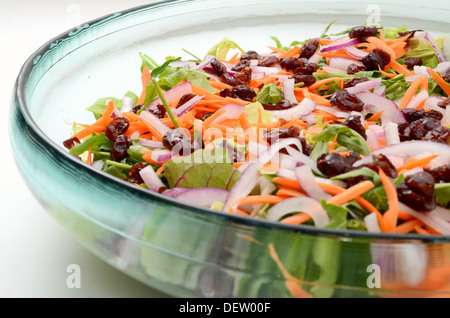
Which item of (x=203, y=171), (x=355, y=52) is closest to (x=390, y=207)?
(x=203, y=171)

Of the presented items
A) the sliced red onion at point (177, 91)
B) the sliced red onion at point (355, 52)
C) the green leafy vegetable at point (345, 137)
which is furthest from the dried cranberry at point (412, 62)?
the sliced red onion at point (177, 91)

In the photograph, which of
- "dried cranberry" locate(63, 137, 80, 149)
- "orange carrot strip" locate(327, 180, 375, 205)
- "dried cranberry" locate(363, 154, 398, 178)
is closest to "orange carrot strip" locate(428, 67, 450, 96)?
"dried cranberry" locate(363, 154, 398, 178)

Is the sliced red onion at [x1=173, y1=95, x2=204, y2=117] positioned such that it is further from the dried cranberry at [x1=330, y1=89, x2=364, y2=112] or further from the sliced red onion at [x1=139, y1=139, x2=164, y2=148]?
the dried cranberry at [x1=330, y1=89, x2=364, y2=112]

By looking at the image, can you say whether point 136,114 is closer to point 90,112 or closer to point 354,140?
point 90,112

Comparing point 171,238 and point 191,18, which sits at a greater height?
point 191,18

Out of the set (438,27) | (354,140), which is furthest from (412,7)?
(354,140)

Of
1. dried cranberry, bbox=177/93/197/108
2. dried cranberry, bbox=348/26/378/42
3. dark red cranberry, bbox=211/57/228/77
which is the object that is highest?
dried cranberry, bbox=348/26/378/42

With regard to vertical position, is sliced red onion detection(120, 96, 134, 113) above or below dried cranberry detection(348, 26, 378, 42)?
below
